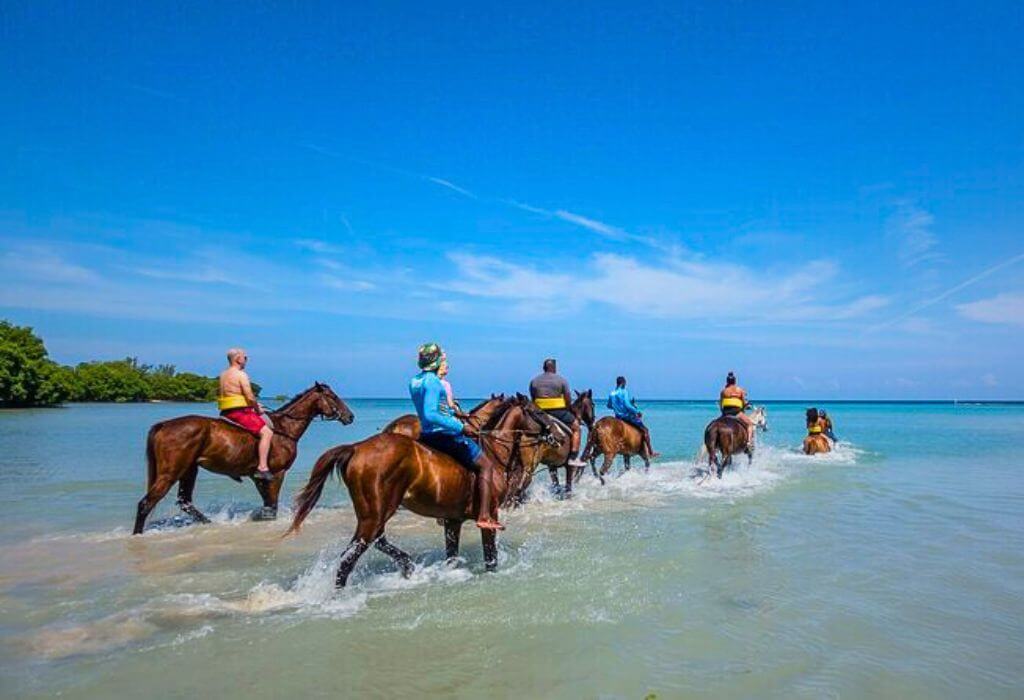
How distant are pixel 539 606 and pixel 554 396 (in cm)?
762

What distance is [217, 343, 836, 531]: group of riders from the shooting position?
7086mm

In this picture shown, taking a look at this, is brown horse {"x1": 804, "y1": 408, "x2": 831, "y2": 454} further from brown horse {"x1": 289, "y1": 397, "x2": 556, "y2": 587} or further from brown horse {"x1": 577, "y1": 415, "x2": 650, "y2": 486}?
brown horse {"x1": 289, "y1": 397, "x2": 556, "y2": 587}

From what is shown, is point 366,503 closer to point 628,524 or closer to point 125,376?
point 628,524

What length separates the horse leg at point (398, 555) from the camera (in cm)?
707

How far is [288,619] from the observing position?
229 inches

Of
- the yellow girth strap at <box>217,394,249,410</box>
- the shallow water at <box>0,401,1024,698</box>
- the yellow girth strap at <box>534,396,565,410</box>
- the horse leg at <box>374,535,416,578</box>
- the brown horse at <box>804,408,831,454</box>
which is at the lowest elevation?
the shallow water at <box>0,401,1024,698</box>

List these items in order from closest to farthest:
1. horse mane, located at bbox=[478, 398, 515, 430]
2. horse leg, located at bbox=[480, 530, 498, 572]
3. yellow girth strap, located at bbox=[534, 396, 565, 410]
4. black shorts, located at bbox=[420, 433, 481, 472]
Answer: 1. black shorts, located at bbox=[420, 433, 481, 472]
2. horse leg, located at bbox=[480, 530, 498, 572]
3. horse mane, located at bbox=[478, 398, 515, 430]
4. yellow girth strap, located at bbox=[534, 396, 565, 410]

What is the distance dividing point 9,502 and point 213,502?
3.63 m

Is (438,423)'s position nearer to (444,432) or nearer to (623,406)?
(444,432)

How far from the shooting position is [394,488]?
661 cm

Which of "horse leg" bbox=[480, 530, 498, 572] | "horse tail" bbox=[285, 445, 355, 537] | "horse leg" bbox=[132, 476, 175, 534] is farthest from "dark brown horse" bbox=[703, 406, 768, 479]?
"horse leg" bbox=[132, 476, 175, 534]

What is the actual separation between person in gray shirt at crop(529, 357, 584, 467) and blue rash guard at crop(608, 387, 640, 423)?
3006 mm

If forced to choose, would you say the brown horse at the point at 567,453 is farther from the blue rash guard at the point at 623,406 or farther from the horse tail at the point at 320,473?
the horse tail at the point at 320,473

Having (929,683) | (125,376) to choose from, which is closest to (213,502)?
(929,683)
